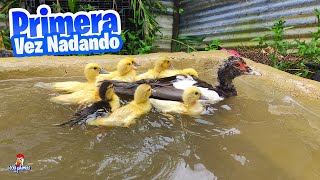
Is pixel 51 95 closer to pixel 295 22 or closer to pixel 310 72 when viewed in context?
pixel 310 72

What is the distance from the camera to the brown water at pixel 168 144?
2.63 metres

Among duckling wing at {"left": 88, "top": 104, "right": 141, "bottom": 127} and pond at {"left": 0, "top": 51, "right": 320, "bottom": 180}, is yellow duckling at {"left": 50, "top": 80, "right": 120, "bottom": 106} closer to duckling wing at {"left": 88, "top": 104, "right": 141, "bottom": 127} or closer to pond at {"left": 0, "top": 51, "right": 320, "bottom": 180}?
pond at {"left": 0, "top": 51, "right": 320, "bottom": 180}

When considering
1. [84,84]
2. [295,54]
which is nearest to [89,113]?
[84,84]

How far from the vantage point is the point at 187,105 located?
3.99 m

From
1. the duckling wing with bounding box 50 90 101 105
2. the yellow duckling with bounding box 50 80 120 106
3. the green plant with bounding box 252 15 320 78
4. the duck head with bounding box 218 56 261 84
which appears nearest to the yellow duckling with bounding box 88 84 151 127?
the yellow duckling with bounding box 50 80 120 106

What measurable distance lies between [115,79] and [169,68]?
0.80 metres

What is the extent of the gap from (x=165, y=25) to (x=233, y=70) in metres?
5.10

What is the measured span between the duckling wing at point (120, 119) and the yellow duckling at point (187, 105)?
1.48 feet

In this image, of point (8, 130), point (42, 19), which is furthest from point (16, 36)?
point (8, 130)

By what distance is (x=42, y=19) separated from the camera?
6293 millimetres

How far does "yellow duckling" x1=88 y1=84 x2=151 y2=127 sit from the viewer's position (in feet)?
11.5

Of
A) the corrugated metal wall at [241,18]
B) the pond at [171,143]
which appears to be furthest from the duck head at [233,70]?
the corrugated metal wall at [241,18]

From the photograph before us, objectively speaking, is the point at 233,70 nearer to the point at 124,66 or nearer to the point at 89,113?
the point at 124,66

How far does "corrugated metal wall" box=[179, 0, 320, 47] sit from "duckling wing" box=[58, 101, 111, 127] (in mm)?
4343
